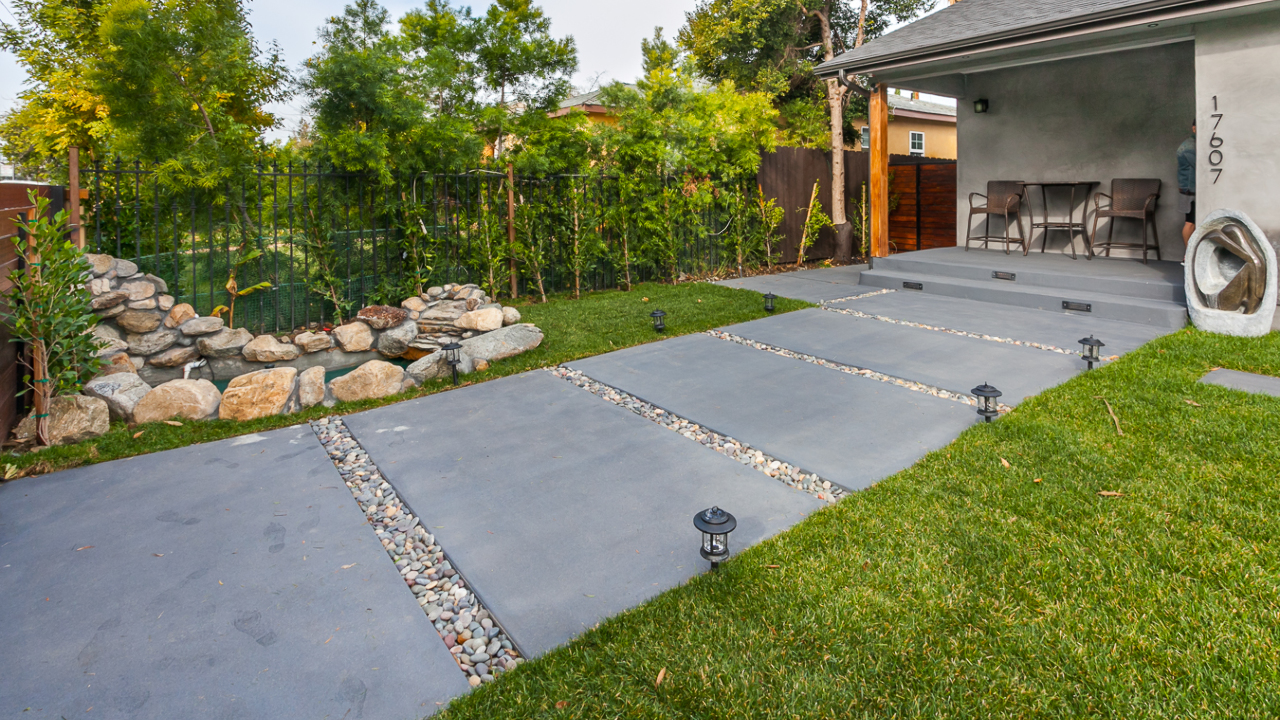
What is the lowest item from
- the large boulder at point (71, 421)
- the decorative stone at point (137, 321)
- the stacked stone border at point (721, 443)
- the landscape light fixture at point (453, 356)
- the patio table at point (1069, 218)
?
the stacked stone border at point (721, 443)

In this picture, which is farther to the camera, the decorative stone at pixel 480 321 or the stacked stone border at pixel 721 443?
the decorative stone at pixel 480 321

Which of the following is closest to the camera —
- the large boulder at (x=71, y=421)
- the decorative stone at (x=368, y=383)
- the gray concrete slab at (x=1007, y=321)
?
the large boulder at (x=71, y=421)

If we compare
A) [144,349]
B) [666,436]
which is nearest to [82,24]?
[144,349]

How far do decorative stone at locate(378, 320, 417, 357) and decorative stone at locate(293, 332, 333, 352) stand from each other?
385 mm

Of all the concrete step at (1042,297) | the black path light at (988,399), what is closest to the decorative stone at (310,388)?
the black path light at (988,399)

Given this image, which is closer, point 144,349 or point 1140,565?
point 1140,565

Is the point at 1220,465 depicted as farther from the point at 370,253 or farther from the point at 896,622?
the point at 370,253

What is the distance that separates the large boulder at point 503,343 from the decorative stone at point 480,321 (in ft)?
0.83

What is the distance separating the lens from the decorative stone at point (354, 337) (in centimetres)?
536

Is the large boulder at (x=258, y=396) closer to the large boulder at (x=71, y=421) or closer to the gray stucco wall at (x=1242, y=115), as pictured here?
the large boulder at (x=71, y=421)

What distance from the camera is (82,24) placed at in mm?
9602

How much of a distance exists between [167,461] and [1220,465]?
4.65 metres

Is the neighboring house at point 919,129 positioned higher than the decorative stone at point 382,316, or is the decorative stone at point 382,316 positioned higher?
the neighboring house at point 919,129

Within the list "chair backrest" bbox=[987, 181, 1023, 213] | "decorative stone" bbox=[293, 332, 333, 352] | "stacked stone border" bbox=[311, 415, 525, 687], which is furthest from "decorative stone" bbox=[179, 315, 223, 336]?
"chair backrest" bbox=[987, 181, 1023, 213]
